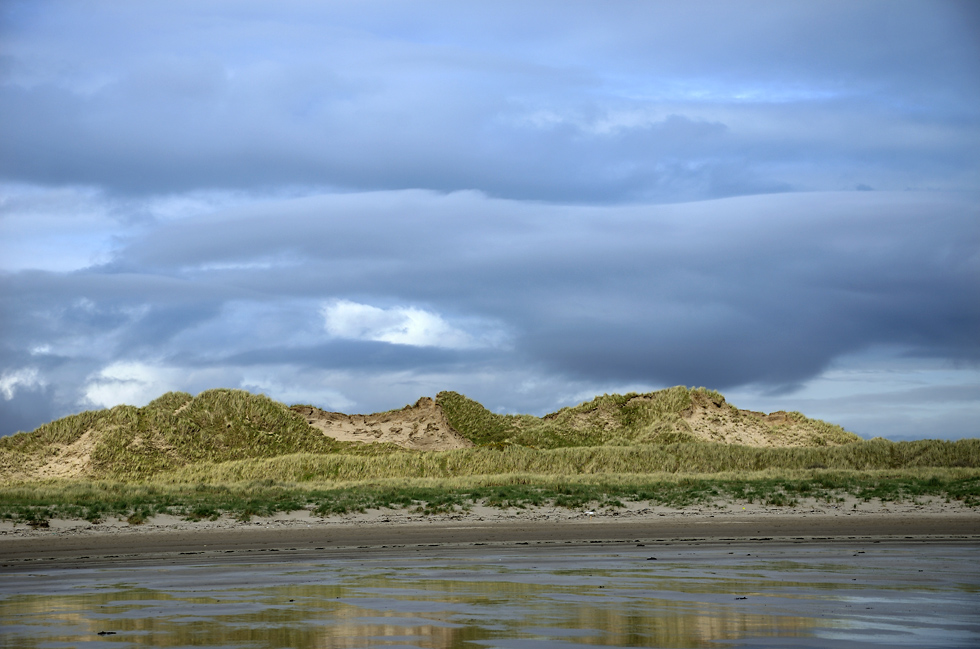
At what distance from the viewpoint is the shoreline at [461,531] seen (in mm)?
20094

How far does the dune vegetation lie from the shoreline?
119 cm

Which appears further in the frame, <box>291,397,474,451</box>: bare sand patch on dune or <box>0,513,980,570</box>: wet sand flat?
<box>291,397,474,451</box>: bare sand patch on dune

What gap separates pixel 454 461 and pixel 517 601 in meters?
34.7

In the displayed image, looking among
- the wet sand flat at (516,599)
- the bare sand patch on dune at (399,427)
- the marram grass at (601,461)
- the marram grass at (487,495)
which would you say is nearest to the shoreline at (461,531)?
the marram grass at (487,495)

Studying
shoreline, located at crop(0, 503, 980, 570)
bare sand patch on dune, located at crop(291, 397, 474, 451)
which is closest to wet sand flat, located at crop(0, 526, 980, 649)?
shoreline, located at crop(0, 503, 980, 570)

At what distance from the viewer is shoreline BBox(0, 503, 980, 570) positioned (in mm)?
20094

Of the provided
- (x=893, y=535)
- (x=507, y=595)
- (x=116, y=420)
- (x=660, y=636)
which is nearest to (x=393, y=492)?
(x=893, y=535)

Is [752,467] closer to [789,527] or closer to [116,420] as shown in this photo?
[789,527]

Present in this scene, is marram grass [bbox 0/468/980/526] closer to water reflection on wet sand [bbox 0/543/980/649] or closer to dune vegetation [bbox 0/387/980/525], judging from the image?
dune vegetation [bbox 0/387/980/525]

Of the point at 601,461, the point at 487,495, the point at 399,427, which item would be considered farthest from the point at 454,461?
the point at 487,495

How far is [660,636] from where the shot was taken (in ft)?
29.1

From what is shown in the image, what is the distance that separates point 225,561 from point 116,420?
133 feet

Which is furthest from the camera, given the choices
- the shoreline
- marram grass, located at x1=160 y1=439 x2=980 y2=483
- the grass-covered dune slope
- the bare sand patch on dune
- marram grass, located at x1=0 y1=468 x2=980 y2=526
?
the bare sand patch on dune

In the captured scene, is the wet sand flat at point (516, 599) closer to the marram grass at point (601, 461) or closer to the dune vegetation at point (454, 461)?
the dune vegetation at point (454, 461)
